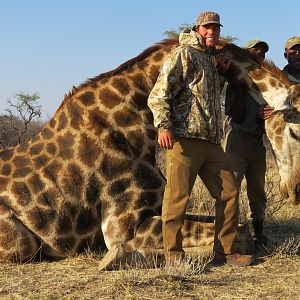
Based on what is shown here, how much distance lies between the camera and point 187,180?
4.86 metres

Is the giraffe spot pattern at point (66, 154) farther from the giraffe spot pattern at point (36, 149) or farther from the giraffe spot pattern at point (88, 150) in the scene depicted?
the giraffe spot pattern at point (36, 149)

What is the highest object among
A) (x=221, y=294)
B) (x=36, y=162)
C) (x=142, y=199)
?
(x=36, y=162)

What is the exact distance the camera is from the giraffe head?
5367 mm

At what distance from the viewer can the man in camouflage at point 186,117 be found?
15.6 feet

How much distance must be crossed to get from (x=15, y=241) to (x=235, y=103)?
2592 mm

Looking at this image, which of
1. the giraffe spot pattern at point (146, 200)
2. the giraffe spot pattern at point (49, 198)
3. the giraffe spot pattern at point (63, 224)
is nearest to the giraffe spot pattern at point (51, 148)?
the giraffe spot pattern at point (49, 198)

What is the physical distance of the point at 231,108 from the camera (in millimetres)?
5945

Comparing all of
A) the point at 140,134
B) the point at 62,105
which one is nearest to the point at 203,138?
the point at 140,134

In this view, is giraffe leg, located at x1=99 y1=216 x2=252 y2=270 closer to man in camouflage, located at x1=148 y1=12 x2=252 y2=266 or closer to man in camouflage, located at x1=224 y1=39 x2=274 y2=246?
man in camouflage, located at x1=148 y1=12 x2=252 y2=266

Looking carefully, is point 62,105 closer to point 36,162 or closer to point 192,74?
point 36,162

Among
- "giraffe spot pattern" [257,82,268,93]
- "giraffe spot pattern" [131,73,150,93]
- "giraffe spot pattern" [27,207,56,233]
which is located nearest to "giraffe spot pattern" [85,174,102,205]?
"giraffe spot pattern" [27,207,56,233]

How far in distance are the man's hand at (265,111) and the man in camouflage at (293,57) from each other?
1.03 meters

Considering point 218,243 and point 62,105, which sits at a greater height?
point 62,105

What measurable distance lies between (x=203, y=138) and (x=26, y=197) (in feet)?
6.10
